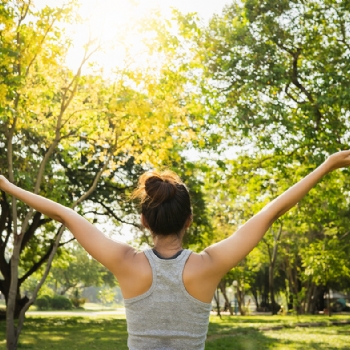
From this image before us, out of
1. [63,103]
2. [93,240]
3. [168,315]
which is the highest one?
[63,103]

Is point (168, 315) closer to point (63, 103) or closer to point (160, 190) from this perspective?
point (160, 190)

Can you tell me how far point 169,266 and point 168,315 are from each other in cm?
A: 18

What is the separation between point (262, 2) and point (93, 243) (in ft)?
53.5

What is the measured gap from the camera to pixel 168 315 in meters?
2.20

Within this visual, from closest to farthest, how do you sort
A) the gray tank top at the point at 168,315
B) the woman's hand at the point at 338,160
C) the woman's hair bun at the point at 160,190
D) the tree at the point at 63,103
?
1. the gray tank top at the point at 168,315
2. the woman's hair bun at the point at 160,190
3. the woman's hand at the point at 338,160
4. the tree at the point at 63,103

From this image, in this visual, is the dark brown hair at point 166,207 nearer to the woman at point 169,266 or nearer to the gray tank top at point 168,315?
the woman at point 169,266

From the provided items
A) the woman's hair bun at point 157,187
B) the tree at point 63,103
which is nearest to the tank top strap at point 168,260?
the woman's hair bun at point 157,187

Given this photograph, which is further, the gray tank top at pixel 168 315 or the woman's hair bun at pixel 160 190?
the woman's hair bun at pixel 160 190

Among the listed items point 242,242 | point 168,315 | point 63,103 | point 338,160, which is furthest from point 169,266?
point 63,103

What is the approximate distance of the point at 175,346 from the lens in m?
2.20

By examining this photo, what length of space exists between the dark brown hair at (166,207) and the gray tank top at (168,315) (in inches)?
6.3

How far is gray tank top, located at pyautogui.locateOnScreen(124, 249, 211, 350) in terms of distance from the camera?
86.4 inches

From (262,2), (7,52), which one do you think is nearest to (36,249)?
(262,2)

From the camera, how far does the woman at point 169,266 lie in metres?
2.20
